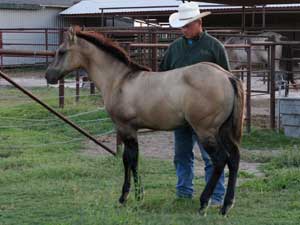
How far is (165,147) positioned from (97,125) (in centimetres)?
210

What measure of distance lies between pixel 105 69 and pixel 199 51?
3.11 feet

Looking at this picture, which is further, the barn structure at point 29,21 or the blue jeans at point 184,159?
the barn structure at point 29,21

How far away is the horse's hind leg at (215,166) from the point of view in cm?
630

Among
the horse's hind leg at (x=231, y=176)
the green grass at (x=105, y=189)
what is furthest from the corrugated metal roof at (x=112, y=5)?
the horse's hind leg at (x=231, y=176)

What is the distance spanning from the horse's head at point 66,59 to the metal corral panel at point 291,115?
527cm

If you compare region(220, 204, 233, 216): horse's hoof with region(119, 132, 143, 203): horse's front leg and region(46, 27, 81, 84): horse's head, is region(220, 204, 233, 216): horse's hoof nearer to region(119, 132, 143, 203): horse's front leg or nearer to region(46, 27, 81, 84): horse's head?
region(119, 132, 143, 203): horse's front leg

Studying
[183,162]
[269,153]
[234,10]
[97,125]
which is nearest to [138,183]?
[183,162]

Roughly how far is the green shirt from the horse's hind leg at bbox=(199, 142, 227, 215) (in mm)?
843

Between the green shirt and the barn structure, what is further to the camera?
the barn structure

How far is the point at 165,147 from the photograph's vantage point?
11.0 meters

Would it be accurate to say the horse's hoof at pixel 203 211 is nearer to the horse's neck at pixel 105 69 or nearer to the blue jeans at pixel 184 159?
the blue jeans at pixel 184 159

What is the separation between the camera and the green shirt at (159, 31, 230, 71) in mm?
6711

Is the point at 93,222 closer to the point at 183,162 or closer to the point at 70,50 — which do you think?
the point at 183,162

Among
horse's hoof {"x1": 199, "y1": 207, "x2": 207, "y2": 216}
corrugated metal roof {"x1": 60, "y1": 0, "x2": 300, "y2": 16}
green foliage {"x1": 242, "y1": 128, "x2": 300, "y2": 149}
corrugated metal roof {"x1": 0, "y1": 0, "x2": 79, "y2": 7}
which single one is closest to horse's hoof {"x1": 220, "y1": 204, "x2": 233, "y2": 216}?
horse's hoof {"x1": 199, "y1": 207, "x2": 207, "y2": 216}
